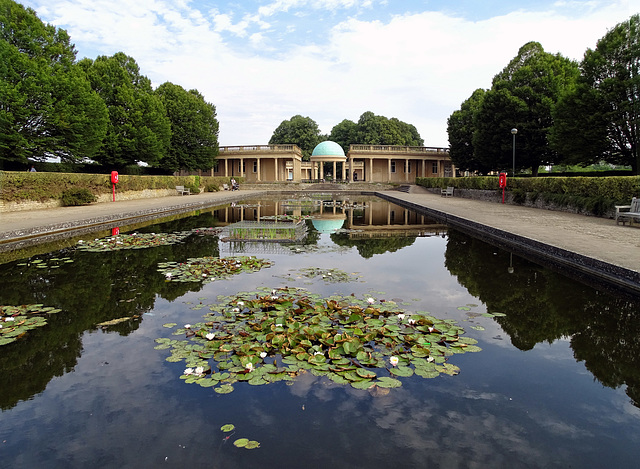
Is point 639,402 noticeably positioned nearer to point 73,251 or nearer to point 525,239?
point 525,239

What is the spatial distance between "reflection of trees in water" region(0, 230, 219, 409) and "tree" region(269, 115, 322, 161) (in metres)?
71.8

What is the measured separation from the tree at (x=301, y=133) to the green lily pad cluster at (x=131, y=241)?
224 ft

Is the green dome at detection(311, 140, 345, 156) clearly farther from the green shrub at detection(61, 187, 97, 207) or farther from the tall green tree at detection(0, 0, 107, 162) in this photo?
the green shrub at detection(61, 187, 97, 207)

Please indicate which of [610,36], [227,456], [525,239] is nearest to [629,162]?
[610,36]

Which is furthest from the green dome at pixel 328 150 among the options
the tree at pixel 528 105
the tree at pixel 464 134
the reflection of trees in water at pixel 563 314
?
the reflection of trees in water at pixel 563 314

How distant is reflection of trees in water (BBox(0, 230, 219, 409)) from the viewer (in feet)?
14.4

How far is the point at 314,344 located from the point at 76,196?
72.1ft

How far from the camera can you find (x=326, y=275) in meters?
8.36

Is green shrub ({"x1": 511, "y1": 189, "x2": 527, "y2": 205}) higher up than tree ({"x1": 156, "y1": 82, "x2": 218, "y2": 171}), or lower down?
lower down

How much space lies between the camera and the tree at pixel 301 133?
267ft

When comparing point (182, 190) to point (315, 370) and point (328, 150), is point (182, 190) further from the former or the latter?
point (315, 370)

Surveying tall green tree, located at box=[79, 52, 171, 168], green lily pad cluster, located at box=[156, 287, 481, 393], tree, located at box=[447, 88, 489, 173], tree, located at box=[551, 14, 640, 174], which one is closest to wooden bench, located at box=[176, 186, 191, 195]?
tall green tree, located at box=[79, 52, 171, 168]

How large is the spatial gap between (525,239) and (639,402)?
25.5ft

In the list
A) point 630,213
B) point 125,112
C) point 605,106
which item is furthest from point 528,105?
point 125,112
